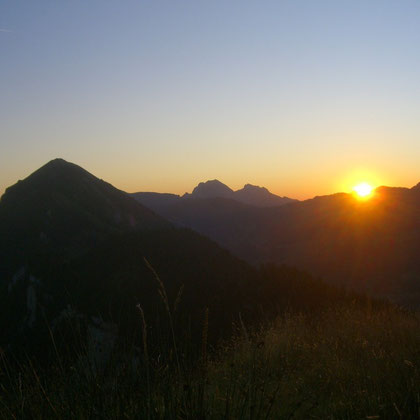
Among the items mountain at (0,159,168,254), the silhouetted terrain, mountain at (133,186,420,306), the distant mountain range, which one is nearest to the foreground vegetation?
the silhouetted terrain

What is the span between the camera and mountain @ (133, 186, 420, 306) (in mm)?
112438

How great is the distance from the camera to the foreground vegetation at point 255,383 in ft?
10.9

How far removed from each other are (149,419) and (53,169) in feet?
454

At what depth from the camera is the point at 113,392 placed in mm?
3680

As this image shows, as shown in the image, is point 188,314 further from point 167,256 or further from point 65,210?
point 65,210

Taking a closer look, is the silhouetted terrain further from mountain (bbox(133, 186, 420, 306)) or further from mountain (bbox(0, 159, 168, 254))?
mountain (bbox(133, 186, 420, 306))

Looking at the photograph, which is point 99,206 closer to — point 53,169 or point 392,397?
point 53,169

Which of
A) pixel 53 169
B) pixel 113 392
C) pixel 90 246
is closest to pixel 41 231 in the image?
pixel 90 246

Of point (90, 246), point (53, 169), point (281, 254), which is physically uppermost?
point (53, 169)

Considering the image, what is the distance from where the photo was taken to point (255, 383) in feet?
11.6

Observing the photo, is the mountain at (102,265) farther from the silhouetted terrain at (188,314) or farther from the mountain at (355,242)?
the mountain at (355,242)

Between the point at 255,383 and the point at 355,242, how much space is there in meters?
137

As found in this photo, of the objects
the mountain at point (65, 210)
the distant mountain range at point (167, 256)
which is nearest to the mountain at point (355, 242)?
the distant mountain range at point (167, 256)

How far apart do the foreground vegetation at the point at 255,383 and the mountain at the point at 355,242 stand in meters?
94.3
